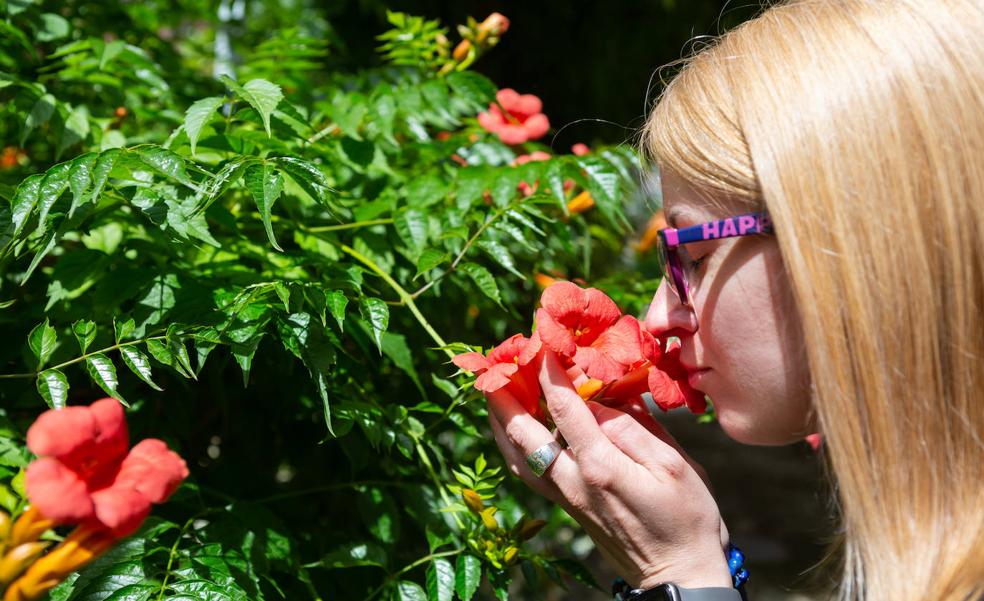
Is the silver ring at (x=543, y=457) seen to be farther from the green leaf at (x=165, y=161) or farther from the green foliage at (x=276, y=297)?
the green leaf at (x=165, y=161)

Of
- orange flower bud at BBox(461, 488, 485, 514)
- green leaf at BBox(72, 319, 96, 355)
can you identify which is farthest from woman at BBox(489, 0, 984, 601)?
green leaf at BBox(72, 319, 96, 355)

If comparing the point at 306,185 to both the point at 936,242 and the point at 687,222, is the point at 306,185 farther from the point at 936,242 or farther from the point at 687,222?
the point at 936,242

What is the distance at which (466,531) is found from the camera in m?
1.63

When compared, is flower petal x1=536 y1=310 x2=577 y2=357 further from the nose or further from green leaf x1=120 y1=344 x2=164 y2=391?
green leaf x1=120 y1=344 x2=164 y2=391

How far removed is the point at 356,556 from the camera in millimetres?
1660

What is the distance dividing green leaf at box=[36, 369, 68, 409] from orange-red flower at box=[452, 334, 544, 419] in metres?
0.64

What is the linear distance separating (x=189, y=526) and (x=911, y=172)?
139cm

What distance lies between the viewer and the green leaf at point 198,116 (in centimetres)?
148

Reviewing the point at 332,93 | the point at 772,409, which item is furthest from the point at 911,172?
the point at 332,93

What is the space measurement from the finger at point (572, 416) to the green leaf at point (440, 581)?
1.24ft

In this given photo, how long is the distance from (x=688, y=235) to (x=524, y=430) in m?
0.45

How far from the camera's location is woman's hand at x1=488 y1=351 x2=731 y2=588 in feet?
4.72

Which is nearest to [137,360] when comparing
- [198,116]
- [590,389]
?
[198,116]

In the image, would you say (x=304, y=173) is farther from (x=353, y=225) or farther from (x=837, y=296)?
(x=837, y=296)
